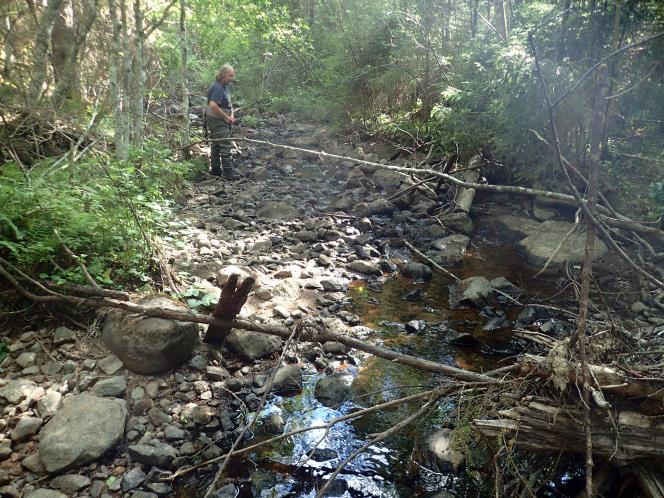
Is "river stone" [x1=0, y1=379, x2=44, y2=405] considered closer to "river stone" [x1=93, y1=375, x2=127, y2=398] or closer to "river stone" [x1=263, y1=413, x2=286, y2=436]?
"river stone" [x1=93, y1=375, x2=127, y2=398]

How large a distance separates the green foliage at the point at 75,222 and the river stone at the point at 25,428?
1.20m

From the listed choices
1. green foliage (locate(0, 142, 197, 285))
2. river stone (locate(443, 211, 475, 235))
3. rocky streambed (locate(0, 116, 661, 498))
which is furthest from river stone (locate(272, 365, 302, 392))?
river stone (locate(443, 211, 475, 235))

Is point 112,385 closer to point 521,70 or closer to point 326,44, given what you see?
point 521,70

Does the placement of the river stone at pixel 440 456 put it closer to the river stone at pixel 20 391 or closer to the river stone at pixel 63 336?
the river stone at pixel 20 391

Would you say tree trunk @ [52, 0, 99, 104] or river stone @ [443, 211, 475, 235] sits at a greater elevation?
tree trunk @ [52, 0, 99, 104]

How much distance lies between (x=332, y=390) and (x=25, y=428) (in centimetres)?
256

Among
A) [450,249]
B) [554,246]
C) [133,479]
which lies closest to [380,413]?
[133,479]

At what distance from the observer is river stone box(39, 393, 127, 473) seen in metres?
3.37

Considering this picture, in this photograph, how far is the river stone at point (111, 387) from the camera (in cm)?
399

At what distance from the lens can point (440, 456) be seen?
151 inches

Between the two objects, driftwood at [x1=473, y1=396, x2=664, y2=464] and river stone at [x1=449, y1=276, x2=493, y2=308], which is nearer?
driftwood at [x1=473, y1=396, x2=664, y2=464]

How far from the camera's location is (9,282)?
4.16 m

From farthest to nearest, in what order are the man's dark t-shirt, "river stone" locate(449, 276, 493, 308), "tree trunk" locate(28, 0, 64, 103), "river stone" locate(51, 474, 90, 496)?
the man's dark t-shirt
"river stone" locate(449, 276, 493, 308)
"tree trunk" locate(28, 0, 64, 103)
"river stone" locate(51, 474, 90, 496)

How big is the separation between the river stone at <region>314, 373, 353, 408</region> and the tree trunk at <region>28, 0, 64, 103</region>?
16.9ft
